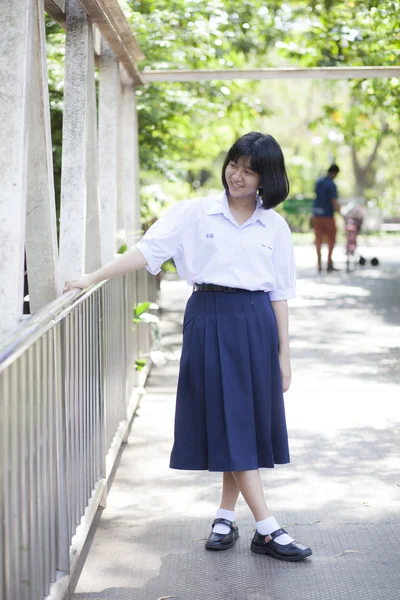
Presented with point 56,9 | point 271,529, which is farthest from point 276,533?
point 56,9

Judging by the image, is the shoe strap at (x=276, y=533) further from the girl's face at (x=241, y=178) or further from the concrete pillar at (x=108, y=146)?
the concrete pillar at (x=108, y=146)

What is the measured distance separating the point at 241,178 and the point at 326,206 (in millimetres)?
14479

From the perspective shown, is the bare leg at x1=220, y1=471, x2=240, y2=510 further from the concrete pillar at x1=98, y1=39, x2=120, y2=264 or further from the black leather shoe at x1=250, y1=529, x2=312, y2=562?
the concrete pillar at x1=98, y1=39, x2=120, y2=264

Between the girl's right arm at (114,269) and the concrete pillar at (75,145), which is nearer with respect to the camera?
the girl's right arm at (114,269)

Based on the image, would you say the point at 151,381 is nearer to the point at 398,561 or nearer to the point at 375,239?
the point at 398,561

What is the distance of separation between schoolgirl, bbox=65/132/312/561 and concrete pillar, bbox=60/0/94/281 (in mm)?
785

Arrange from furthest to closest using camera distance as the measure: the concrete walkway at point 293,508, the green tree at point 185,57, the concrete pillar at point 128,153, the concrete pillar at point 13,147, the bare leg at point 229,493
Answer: the green tree at point 185,57, the concrete pillar at point 128,153, the bare leg at point 229,493, the concrete walkway at point 293,508, the concrete pillar at point 13,147

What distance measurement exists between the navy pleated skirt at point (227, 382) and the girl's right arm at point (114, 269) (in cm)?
30

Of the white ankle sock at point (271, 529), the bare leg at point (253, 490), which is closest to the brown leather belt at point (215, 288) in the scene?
the bare leg at point (253, 490)

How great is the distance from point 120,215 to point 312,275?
39.4 feet

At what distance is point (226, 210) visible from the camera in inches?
185

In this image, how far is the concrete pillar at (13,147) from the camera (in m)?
3.49

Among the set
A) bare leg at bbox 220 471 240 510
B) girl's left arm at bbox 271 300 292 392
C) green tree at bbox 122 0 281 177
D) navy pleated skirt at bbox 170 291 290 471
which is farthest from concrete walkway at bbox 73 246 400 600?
green tree at bbox 122 0 281 177

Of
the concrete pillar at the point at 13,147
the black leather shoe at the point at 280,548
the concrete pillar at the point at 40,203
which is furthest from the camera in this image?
the black leather shoe at the point at 280,548
